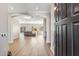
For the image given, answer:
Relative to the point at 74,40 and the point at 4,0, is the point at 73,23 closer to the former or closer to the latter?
the point at 74,40

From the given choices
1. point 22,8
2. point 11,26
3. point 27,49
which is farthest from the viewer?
point 27,49

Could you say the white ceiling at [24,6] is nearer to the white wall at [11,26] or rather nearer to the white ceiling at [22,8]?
the white ceiling at [22,8]

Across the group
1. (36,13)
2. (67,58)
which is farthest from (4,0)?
(36,13)

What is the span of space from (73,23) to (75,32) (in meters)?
0.06

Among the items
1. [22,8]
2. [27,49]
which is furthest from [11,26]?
[27,49]

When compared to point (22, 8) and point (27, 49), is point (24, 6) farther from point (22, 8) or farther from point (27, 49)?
point (27, 49)

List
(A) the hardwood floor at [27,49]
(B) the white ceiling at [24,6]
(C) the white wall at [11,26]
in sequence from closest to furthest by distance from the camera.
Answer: (B) the white ceiling at [24,6], (A) the hardwood floor at [27,49], (C) the white wall at [11,26]

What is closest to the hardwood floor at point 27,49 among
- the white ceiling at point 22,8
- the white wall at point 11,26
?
the white wall at point 11,26

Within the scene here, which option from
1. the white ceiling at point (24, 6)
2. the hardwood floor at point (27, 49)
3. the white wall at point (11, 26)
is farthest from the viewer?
the white wall at point (11, 26)

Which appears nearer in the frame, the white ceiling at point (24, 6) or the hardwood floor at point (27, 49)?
the white ceiling at point (24, 6)

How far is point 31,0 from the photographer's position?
942mm

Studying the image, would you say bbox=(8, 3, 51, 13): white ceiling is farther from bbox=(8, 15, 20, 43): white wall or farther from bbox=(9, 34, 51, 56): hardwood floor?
bbox=(9, 34, 51, 56): hardwood floor

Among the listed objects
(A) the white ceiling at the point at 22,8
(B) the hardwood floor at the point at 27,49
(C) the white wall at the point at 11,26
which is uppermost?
(A) the white ceiling at the point at 22,8

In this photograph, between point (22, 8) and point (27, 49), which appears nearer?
point (22, 8)
